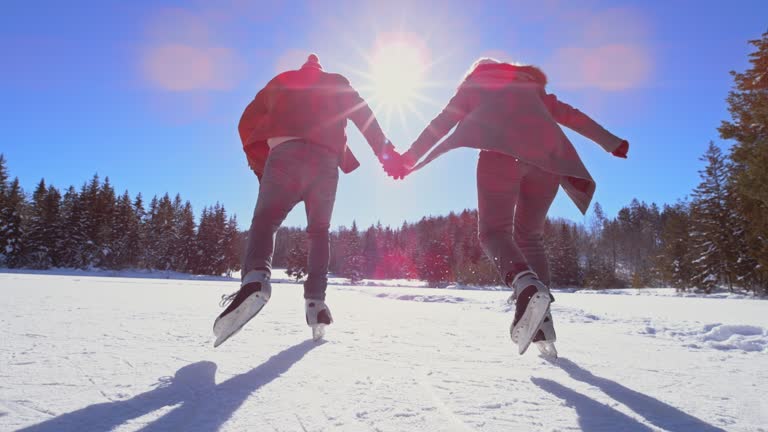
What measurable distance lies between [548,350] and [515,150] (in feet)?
3.45

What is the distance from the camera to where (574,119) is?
2.53m

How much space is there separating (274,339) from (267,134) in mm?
1203

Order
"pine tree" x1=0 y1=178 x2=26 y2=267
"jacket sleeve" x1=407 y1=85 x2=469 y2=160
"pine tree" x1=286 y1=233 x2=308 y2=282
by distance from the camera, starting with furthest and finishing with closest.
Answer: "pine tree" x1=286 y1=233 x2=308 y2=282 → "pine tree" x1=0 y1=178 x2=26 y2=267 → "jacket sleeve" x1=407 y1=85 x2=469 y2=160

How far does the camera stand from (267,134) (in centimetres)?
230

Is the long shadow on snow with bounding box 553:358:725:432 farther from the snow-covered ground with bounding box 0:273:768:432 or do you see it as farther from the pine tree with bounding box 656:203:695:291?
the pine tree with bounding box 656:203:695:291

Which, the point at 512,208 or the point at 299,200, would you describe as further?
the point at 299,200

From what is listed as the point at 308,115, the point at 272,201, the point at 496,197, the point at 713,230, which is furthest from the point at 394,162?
the point at 713,230

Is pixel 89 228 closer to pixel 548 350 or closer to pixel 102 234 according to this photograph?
pixel 102 234

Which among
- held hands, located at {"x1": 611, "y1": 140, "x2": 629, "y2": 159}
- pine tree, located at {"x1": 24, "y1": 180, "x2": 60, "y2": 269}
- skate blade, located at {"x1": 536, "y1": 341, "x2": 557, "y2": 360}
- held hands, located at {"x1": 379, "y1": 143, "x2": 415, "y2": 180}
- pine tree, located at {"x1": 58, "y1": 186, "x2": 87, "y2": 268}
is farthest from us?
pine tree, located at {"x1": 58, "y1": 186, "x2": 87, "y2": 268}

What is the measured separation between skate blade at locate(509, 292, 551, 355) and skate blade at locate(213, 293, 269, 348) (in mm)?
1196

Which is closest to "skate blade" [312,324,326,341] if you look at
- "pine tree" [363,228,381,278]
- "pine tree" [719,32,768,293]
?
"pine tree" [719,32,768,293]

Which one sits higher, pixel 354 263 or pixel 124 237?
pixel 124 237

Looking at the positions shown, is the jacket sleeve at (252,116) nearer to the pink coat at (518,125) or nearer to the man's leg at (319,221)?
the man's leg at (319,221)

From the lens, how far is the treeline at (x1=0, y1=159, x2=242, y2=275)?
35.6m
